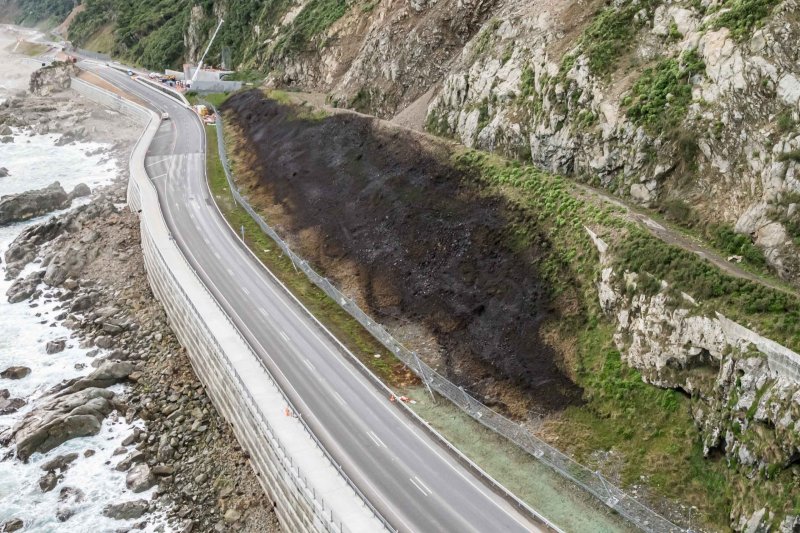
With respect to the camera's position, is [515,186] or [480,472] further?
[515,186]

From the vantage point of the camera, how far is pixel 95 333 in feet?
166

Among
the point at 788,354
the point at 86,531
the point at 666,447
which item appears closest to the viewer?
the point at 788,354

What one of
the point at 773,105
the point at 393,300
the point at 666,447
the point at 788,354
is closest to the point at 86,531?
the point at 393,300

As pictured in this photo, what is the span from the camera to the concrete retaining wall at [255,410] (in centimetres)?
2923

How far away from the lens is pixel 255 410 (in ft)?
116

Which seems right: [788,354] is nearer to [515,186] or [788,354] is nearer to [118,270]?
[515,186]

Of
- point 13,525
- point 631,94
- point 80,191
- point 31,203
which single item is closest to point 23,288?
point 31,203

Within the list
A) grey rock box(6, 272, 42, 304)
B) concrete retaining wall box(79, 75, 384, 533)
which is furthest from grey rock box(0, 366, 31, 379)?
grey rock box(6, 272, 42, 304)

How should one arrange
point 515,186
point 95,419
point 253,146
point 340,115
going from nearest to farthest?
point 95,419, point 515,186, point 340,115, point 253,146

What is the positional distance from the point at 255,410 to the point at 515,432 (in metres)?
14.7

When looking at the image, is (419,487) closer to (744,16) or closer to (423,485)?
(423,485)

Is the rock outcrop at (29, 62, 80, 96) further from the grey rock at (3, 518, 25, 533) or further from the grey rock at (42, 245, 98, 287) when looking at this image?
the grey rock at (3, 518, 25, 533)

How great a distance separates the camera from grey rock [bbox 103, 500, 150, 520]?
3412 centimetres

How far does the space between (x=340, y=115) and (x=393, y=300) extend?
33636mm
